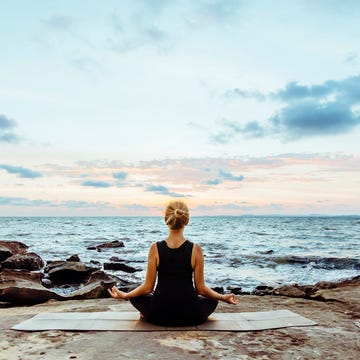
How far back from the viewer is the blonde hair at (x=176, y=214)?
16.6ft

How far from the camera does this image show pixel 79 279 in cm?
1486

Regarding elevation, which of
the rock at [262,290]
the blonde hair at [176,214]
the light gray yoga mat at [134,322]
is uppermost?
the blonde hair at [176,214]

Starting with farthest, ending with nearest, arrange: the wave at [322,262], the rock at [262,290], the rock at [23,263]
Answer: the wave at [322,262]
the rock at [23,263]
the rock at [262,290]

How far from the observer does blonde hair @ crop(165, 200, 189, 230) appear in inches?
199

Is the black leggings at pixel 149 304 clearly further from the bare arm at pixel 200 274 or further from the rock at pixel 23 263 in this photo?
the rock at pixel 23 263

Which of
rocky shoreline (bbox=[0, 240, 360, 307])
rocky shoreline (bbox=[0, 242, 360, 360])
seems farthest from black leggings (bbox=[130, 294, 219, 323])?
rocky shoreline (bbox=[0, 240, 360, 307])

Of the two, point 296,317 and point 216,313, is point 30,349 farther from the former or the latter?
point 296,317

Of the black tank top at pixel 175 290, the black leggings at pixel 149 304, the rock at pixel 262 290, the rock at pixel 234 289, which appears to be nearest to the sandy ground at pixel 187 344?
the black tank top at pixel 175 290

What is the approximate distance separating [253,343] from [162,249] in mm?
1504

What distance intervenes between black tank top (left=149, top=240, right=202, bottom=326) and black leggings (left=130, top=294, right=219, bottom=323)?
10 cm

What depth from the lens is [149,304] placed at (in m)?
5.24

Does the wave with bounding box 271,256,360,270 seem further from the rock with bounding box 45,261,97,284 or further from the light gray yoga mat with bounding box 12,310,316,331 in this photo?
the light gray yoga mat with bounding box 12,310,316,331

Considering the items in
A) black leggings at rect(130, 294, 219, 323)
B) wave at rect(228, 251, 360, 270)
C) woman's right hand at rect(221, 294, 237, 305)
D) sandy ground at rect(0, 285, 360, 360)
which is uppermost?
woman's right hand at rect(221, 294, 237, 305)

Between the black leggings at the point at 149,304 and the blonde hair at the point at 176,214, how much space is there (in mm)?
978
